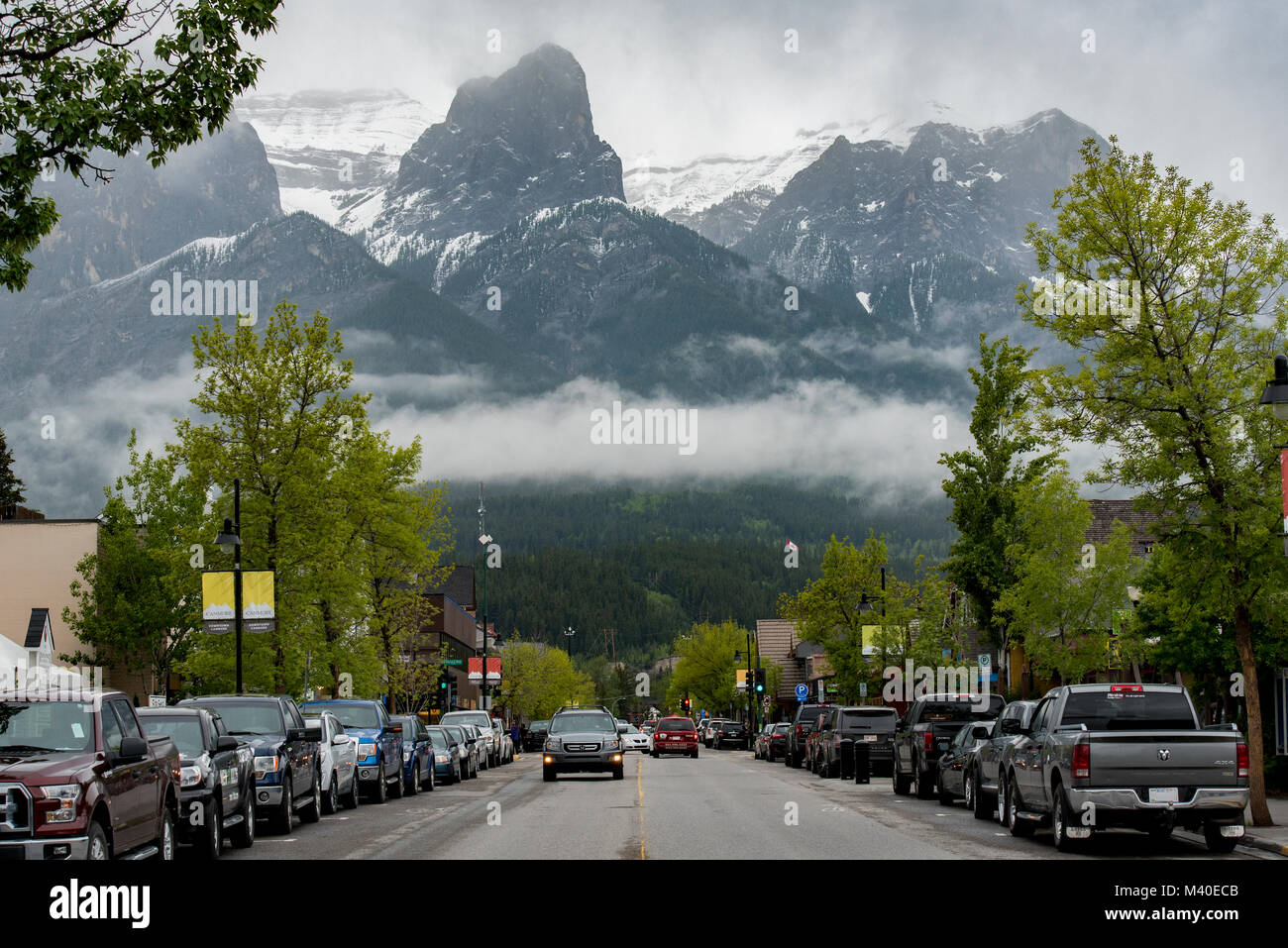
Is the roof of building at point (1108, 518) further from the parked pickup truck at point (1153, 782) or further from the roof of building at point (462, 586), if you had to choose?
the roof of building at point (462, 586)

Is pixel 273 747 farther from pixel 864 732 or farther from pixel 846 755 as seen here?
pixel 864 732

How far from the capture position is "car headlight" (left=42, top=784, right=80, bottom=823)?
11.4m

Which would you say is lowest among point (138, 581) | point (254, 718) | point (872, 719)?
point (872, 719)

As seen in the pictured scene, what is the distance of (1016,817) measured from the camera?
19578 millimetres

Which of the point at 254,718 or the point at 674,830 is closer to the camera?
the point at 674,830

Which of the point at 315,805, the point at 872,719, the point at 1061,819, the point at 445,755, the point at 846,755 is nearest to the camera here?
the point at 1061,819

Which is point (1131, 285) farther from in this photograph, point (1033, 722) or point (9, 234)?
point (9, 234)

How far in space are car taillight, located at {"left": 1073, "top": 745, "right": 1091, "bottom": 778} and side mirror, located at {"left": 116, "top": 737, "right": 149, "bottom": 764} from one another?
33.5 feet

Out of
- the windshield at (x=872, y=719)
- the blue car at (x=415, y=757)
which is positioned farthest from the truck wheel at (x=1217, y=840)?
the windshield at (x=872, y=719)

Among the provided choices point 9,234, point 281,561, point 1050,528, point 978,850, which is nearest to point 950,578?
point 1050,528

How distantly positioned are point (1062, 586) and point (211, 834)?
88.5ft

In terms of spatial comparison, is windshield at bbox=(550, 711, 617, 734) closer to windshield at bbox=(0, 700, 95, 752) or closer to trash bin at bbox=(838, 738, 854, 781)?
trash bin at bbox=(838, 738, 854, 781)

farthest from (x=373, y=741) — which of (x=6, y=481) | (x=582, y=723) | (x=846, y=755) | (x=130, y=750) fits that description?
(x=6, y=481)

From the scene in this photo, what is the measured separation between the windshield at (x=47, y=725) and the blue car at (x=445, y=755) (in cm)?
2342
